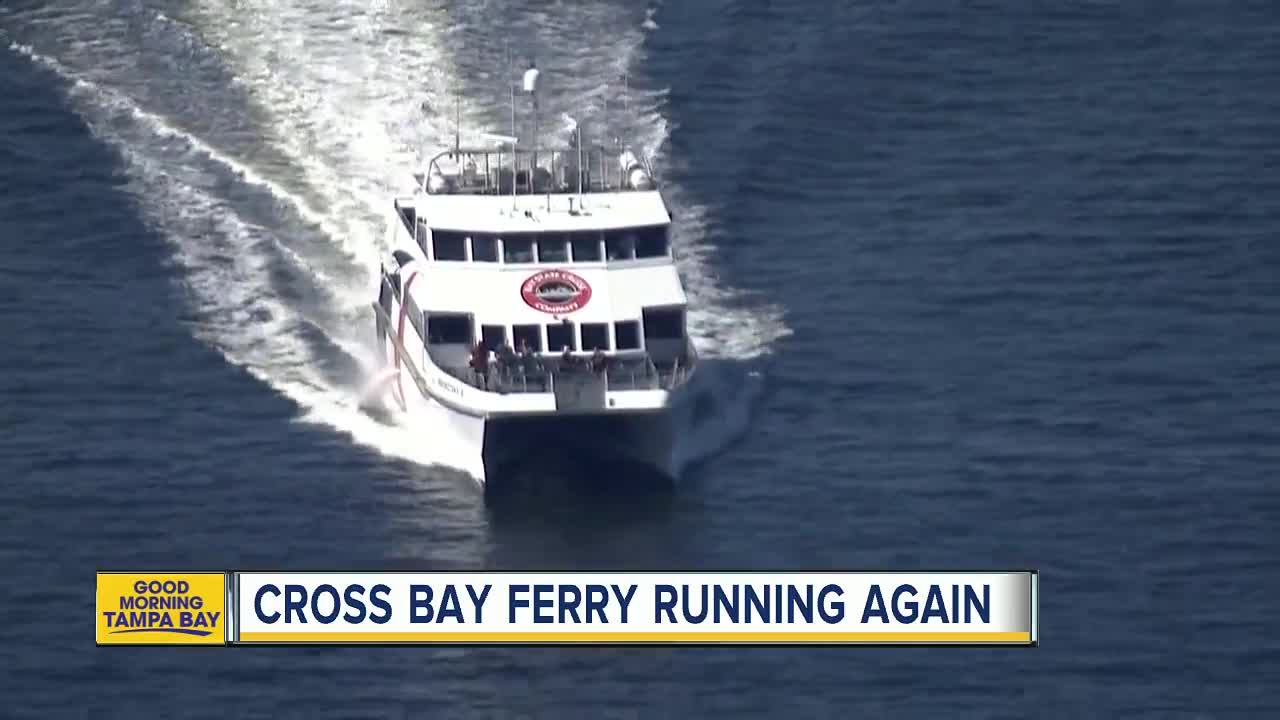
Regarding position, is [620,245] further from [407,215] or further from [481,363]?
[407,215]

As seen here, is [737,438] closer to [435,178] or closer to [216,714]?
[435,178]

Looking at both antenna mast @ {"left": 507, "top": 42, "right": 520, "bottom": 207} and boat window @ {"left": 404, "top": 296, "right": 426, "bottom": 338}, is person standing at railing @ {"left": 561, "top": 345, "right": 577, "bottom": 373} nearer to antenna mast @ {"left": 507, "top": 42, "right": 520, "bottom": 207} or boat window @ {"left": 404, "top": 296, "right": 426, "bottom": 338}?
boat window @ {"left": 404, "top": 296, "right": 426, "bottom": 338}

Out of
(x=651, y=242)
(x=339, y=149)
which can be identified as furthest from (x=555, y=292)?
(x=339, y=149)

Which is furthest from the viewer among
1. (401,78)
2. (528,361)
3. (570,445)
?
(401,78)

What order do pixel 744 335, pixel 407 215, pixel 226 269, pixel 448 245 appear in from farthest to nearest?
pixel 226 269, pixel 407 215, pixel 744 335, pixel 448 245

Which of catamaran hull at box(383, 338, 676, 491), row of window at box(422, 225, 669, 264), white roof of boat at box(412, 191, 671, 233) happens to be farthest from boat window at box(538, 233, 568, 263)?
catamaran hull at box(383, 338, 676, 491)

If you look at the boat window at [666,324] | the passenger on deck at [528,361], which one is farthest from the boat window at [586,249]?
the passenger on deck at [528,361]

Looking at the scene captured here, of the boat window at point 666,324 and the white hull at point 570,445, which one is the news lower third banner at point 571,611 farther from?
the boat window at point 666,324
